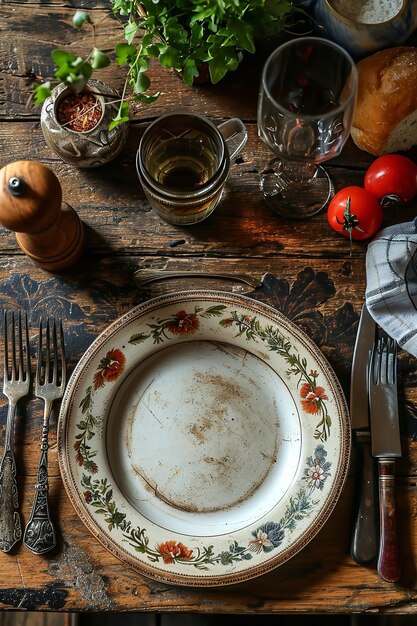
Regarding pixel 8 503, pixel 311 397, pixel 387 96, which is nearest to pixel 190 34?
pixel 387 96

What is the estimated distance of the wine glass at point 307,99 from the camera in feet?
3.24

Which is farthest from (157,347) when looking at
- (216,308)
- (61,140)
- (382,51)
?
(382,51)

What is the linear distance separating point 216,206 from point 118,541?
1.71ft

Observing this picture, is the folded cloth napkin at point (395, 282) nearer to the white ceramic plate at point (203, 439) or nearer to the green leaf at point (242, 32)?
the white ceramic plate at point (203, 439)

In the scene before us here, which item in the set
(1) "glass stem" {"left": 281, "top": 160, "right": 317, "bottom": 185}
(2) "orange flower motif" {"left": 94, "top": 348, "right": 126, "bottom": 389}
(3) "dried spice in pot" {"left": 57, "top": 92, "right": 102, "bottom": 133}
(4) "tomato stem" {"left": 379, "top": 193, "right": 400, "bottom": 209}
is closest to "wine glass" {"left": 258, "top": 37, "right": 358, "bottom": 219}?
(1) "glass stem" {"left": 281, "top": 160, "right": 317, "bottom": 185}

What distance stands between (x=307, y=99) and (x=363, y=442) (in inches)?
19.9

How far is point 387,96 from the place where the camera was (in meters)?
1.09

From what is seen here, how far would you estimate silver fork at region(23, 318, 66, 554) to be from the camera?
1002mm

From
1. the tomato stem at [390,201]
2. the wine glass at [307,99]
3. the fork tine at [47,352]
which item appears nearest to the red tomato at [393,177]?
the tomato stem at [390,201]

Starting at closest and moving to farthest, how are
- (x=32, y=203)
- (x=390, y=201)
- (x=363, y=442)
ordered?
1. (x=32, y=203)
2. (x=363, y=442)
3. (x=390, y=201)

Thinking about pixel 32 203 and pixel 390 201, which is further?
pixel 390 201

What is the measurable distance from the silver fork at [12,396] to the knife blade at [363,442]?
18.4 inches

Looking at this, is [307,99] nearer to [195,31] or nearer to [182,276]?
[195,31]

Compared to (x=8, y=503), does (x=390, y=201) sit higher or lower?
higher
